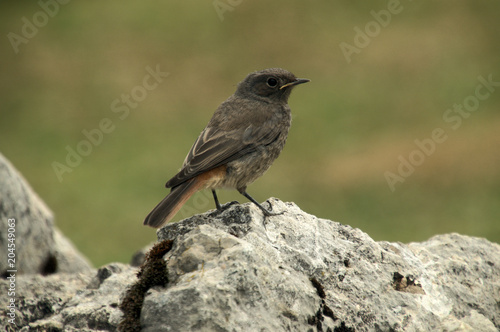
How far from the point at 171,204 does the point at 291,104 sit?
13.6 meters

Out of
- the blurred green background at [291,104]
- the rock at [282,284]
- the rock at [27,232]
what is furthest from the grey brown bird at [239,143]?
the blurred green background at [291,104]

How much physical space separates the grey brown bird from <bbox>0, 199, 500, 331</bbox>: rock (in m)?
0.49

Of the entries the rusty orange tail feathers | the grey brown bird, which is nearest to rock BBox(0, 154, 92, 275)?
the grey brown bird

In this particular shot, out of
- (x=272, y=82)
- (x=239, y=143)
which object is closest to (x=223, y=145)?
(x=239, y=143)

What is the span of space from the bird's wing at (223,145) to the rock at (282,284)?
606 millimetres

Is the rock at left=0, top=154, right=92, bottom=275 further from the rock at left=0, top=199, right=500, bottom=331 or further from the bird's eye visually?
the bird's eye

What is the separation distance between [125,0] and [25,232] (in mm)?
16927

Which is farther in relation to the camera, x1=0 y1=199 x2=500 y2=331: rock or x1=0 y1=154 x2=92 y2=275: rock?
x1=0 y1=154 x2=92 y2=275: rock

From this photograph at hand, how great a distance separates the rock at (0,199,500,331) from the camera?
180 inches

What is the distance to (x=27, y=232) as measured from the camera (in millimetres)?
8602

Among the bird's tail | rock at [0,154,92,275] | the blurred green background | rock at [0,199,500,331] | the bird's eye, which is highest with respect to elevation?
the blurred green background

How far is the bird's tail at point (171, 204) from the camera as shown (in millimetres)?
5609

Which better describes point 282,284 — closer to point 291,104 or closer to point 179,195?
point 179,195

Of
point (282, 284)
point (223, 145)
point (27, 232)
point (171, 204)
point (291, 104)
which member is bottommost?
point (282, 284)
